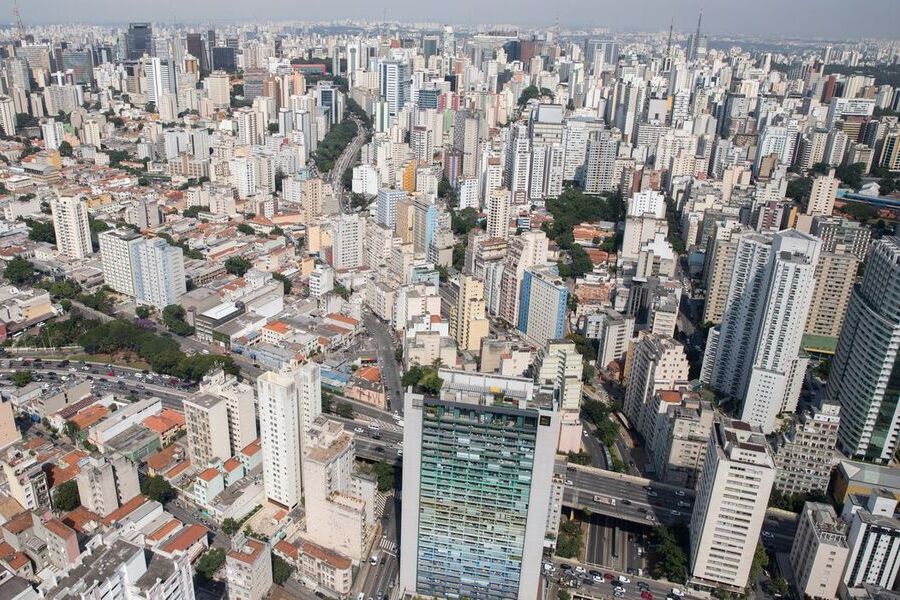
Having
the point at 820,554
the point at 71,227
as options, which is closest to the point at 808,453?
the point at 820,554

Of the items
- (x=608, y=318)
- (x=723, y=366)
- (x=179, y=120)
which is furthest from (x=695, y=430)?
(x=179, y=120)

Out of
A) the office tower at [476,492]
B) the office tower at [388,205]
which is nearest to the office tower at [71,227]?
the office tower at [388,205]

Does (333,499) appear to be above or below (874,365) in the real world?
below

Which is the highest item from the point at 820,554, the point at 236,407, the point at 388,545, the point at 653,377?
the point at 653,377

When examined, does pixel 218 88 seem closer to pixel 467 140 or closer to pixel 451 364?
pixel 467 140

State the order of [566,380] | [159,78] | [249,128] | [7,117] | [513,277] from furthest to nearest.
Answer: [159,78] < [7,117] < [249,128] < [513,277] < [566,380]

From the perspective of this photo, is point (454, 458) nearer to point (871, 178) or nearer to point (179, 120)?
point (871, 178)

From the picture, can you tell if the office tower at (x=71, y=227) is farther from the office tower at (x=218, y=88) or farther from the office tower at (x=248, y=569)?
the office tower at (x=218, y=88)
